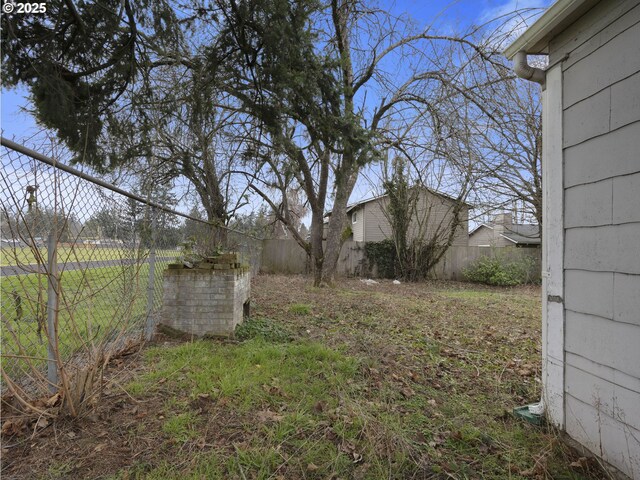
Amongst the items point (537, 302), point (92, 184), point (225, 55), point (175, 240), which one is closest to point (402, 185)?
point (537, 302)

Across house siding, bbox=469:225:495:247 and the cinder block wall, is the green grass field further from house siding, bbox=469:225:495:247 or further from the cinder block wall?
house siding, bbox=469:225:495:247

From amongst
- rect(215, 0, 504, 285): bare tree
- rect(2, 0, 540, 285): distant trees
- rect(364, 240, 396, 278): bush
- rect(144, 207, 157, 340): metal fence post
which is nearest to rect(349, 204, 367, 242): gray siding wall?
rect(364, 240, 396, 278): bush

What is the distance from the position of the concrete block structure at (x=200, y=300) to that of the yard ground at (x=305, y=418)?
0.23 metres

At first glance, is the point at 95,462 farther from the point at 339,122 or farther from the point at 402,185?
the point at 402,185

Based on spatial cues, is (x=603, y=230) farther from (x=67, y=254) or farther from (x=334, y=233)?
(x=334, y=233)

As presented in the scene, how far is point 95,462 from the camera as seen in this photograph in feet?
5.99

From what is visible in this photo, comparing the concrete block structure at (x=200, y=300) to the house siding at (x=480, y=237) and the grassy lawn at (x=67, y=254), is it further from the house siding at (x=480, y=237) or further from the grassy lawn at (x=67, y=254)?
the house siding at (x=480, y=237)

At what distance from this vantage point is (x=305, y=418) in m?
2.31

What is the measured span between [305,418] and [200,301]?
2049mm

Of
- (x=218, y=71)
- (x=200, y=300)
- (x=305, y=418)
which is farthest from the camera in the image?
(x=218, y=71)

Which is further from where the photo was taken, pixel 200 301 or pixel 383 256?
pixel 383 256

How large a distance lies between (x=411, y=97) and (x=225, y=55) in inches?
244

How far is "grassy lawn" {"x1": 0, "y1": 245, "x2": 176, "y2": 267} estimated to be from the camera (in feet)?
5.97

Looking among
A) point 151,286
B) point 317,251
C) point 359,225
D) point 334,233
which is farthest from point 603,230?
point 359,225
